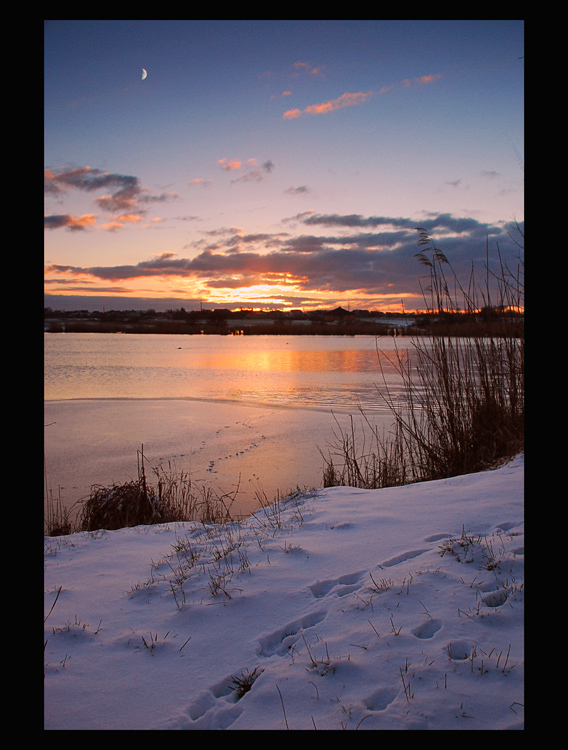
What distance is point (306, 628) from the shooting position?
89.2 inches

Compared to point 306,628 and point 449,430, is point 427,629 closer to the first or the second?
point 306,628

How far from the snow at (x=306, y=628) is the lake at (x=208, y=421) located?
283 cm

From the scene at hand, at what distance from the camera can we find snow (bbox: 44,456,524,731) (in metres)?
1.73

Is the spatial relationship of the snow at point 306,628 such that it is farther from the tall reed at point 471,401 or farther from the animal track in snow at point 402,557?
the tall reed at point 471,401

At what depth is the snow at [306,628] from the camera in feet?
5.69

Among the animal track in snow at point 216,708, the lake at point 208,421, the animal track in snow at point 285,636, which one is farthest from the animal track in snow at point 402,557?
the lake at point 208,421

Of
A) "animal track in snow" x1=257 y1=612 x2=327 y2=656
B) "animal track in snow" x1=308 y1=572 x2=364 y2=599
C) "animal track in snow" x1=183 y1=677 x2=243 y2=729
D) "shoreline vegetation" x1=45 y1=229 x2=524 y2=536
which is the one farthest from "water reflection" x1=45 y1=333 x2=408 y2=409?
"animal track in snow" x1=183 y1=677 x2=243 y2=729

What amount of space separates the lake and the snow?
2.83 metres

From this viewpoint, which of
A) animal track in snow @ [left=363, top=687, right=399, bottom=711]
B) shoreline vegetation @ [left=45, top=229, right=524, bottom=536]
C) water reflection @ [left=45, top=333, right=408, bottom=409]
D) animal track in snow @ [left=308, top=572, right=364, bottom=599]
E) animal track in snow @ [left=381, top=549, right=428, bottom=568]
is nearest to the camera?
animal track in snow @ [left=363, top=687, right=399, bottom=711]

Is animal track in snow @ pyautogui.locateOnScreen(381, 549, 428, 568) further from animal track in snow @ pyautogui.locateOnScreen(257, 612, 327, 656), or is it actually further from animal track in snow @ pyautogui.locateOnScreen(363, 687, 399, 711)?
animal track in snow @ pyautogui.locateOnScreen(363, 687, 399, 711)
